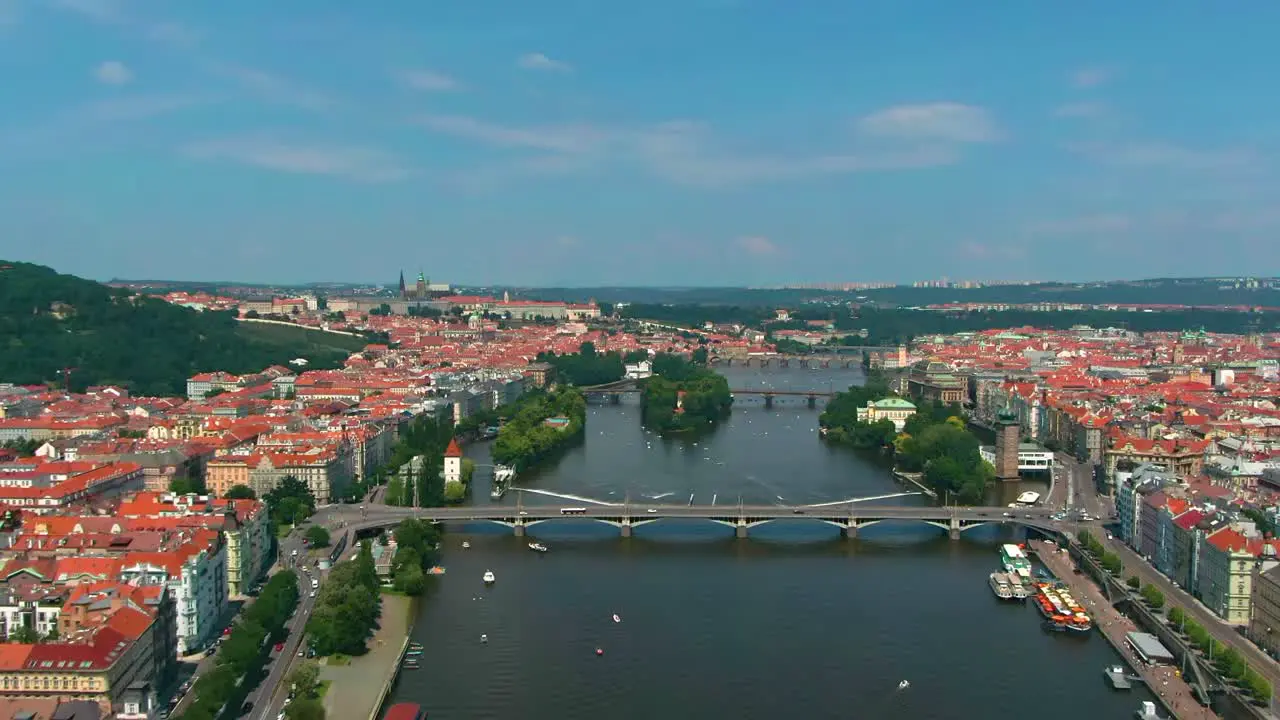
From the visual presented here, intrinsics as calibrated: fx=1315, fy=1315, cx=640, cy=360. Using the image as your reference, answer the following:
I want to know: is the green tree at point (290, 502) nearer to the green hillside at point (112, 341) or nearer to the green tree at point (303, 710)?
the green tree at point (303, 710)

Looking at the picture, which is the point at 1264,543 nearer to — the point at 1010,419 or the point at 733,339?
the point at 1010,419

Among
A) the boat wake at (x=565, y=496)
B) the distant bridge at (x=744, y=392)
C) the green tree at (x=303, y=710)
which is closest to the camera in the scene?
the green tree at (x=303, y=710)

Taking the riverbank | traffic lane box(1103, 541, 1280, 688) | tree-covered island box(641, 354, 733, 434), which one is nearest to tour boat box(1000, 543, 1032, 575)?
traffic lane box(1103, 541, 1280, 688)

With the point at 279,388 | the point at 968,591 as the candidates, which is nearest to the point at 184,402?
the point at 279,388

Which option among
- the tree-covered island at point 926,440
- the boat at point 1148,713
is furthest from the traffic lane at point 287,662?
the tree-covered island at point 926,440

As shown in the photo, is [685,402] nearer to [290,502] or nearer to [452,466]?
[452,466]

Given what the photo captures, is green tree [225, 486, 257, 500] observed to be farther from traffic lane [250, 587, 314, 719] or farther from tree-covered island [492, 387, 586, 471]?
tree-covered island [492, 387, 586, 471]
